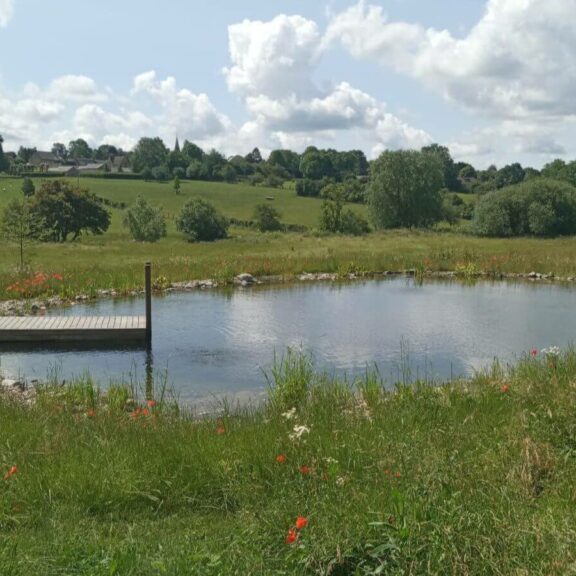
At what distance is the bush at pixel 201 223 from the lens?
67250 mm

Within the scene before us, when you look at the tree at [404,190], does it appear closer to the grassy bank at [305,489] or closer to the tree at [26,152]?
the grassy bank at [305,489]

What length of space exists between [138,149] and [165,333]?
134659mm

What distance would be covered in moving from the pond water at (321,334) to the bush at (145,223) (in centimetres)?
3510

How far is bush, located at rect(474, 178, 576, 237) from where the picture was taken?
59938mm

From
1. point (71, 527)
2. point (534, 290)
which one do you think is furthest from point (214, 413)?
point (534, 290)

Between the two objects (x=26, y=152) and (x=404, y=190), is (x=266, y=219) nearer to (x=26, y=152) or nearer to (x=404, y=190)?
(x=404, y=190)

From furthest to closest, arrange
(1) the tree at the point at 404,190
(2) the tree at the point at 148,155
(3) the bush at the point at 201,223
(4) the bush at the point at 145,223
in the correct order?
(2) the tree at the point at 148,155
(1) the tree at the point at 404,190
(3) the bush at the point at 201,223
(4) the bush at the point at 145,223

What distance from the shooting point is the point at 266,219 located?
78.6 meters

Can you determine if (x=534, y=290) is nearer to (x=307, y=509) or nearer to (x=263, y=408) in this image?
(x=263, y=408)

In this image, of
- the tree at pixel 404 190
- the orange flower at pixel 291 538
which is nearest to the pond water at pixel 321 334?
the orange flower at pixel 291 538

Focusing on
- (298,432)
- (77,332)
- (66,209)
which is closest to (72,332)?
(77,332)

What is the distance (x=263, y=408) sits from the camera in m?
9.81

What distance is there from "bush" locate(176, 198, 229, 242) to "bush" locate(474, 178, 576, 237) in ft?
85.5

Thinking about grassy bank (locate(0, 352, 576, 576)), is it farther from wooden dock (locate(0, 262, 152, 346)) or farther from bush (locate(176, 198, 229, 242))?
bush (locate(176, 198, 229, 242))
